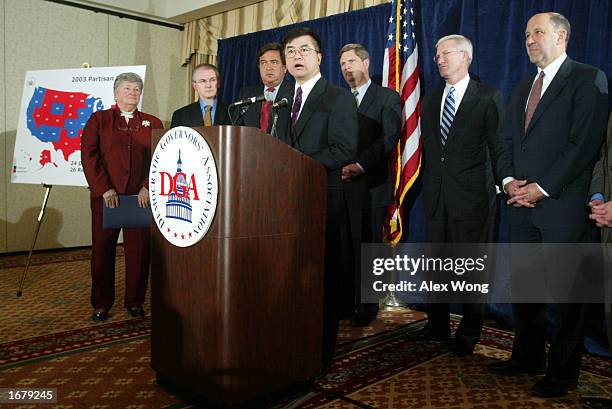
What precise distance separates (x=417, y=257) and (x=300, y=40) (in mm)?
2306

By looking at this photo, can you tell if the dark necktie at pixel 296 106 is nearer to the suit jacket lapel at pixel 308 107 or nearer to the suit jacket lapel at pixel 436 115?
the suit jacket lapel at pixel 308 107

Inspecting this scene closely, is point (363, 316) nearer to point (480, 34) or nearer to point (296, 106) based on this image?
point (296, 106)

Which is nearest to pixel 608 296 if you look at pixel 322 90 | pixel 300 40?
pixel 322 90

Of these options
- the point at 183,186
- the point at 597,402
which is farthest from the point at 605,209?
the point at 183,186

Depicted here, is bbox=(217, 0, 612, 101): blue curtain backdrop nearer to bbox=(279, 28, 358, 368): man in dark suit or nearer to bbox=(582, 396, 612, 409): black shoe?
bbox=(279, 28, 358, 368): man in dark suit

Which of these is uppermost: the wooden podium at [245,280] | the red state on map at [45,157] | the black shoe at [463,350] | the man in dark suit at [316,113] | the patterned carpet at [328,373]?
the man in dark suit at [316,113]

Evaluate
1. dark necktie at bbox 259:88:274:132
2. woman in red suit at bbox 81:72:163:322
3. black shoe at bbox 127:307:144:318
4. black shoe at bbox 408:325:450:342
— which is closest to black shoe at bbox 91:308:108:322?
woman in red suit at bbox 81:72:163:322

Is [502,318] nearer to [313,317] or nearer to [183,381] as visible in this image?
[313,317]

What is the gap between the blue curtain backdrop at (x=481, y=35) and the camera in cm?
314

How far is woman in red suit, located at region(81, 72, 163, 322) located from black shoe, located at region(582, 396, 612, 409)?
2485 millimetres

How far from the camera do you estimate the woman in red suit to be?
10.7 ft

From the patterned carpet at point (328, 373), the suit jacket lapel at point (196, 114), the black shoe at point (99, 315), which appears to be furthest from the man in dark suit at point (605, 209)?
the black shoe at point (99, 315)

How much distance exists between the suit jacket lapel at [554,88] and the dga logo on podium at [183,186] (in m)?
1.50

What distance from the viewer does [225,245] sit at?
1736mm
